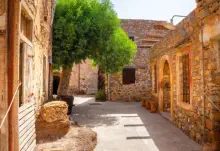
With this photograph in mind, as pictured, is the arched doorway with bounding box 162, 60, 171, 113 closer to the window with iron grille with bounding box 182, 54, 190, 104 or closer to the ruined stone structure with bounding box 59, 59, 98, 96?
the window with iron grille with bounding box 182, 54, 190, 104

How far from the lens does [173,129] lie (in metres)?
7.00

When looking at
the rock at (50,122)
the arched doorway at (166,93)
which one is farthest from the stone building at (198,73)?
the rock at (50,122)

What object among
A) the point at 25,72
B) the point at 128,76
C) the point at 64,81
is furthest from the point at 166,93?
the point at 25,72

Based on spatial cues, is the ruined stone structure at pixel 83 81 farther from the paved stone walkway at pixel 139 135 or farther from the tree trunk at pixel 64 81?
the paved stone walkway at pixel 139 135

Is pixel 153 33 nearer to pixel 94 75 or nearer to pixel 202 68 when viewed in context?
pixel 94 75

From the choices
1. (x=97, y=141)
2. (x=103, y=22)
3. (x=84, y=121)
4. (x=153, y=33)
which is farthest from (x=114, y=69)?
(x=153, y=33)

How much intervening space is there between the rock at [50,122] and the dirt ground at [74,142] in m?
0.23

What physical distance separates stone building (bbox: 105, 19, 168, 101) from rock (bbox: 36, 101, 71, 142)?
10.7 meters

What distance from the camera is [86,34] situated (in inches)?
364

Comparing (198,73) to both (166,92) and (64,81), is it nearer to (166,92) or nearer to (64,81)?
(166,92)

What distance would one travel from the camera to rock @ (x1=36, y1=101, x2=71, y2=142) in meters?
5.15

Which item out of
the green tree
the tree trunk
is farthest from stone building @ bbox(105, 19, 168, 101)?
the tree trunk

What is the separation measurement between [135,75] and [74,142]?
11.7 meters

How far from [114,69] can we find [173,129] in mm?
4531
